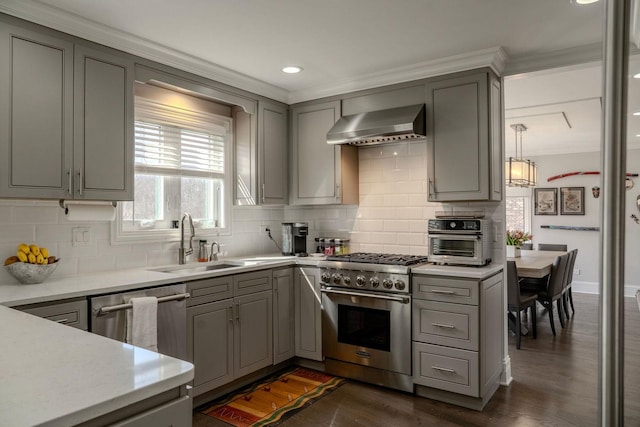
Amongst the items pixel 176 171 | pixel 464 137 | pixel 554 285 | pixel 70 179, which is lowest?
pixel 554 285

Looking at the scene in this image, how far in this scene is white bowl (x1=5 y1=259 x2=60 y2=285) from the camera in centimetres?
248

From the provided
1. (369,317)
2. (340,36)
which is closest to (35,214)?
(340,36)

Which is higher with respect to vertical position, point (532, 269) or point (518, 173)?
point (518, 173)

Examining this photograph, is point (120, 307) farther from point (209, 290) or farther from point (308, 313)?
point (308, 313)

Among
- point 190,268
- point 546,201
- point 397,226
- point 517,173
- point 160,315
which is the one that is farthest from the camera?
point 546,201

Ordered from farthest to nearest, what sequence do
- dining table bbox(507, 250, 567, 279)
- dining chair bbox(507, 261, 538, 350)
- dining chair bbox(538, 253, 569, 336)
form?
dining chair bbox(538, 253, 569, 336)
dining table bbox(507, 250, 567, 279)
dining chair bbox(507, 261, 538, 350)

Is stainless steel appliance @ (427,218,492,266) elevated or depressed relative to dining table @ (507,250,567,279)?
elevated

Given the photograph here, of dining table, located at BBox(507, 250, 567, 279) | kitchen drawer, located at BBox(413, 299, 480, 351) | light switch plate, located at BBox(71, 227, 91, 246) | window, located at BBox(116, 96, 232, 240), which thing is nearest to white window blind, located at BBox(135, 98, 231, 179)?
window, located at BBox(116, 96, 232, 240)

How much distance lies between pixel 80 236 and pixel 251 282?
4.04 ft

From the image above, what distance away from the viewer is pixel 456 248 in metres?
3.39

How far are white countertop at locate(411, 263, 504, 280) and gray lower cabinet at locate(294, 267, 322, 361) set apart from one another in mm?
921

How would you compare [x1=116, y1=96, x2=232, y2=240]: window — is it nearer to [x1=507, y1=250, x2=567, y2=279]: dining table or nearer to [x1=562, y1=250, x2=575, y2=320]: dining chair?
[x1=507, y1=250, x2=567, y2=279]: dining table

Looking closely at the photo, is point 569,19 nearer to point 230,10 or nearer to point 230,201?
point 230,10

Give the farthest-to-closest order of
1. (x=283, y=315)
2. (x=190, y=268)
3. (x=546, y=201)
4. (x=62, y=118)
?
1. (x=546, y=201)
2. (x=283, y=315)
3. (x=190, y=268)
4. (x=62, y=118)
